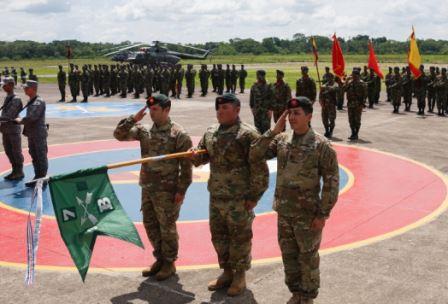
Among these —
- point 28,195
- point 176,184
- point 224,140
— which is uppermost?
point 224,140

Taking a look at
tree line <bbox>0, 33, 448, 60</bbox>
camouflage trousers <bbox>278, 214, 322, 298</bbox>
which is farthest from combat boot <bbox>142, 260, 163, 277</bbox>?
tree line <bbox>0, 33, 448, 60</bbox>

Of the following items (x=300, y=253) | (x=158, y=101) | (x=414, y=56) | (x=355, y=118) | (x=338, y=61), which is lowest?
(x=300, y=253)

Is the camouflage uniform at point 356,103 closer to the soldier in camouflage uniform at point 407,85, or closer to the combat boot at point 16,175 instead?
the soldier in camouflage uniform at point 407,85

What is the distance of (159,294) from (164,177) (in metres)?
1.23

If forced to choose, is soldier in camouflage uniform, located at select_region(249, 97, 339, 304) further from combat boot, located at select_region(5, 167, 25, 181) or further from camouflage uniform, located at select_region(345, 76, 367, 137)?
camouflage uniform, located at select_region(345, 76, 367, 137)

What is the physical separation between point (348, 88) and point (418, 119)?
5.71 m

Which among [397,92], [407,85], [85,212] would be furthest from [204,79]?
[85,212]

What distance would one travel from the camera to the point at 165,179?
5.75 m

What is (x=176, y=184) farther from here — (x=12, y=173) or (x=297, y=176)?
(x=12, y=173)

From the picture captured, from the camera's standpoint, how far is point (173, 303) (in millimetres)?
5301

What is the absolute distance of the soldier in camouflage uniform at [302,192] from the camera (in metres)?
4.81

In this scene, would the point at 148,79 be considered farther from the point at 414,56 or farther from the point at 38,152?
the point at 38,152

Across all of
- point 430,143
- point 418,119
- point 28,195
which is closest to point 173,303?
point 28,195

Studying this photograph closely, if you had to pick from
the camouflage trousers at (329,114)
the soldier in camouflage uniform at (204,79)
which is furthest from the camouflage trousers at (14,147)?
the soldier in camouflage uniform at (204,79)
